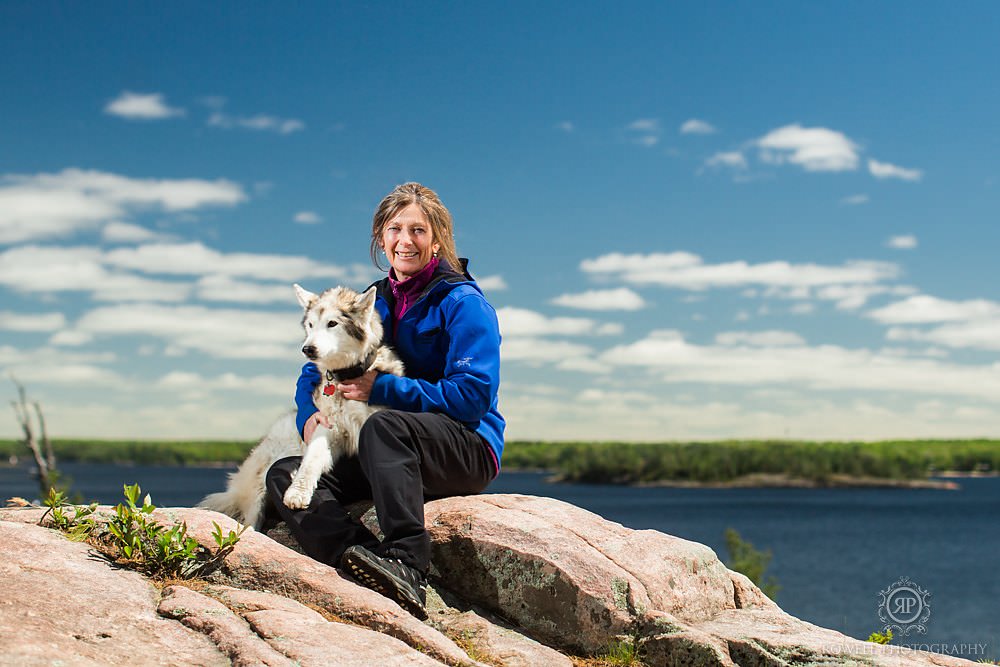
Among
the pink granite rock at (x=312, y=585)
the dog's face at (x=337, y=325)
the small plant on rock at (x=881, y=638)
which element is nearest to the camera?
the pink granite rock at (x=312, y=585)

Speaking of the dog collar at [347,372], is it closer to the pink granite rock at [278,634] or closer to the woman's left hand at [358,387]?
the woman's left hand at [358,387]

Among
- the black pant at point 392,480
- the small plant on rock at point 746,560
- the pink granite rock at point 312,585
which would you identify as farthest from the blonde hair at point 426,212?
the small plant on rock at point 746,560

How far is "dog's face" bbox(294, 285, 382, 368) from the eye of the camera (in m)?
6.25

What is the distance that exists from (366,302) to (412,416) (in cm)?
85

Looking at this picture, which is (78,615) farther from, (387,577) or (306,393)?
(306,393)

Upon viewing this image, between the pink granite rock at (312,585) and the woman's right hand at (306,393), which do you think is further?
the woman's right hand at (306,393)

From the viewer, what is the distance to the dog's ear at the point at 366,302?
6375 millimetres

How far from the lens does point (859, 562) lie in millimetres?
61062

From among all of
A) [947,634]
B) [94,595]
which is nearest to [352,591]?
[94,595]

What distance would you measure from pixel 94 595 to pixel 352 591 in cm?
150

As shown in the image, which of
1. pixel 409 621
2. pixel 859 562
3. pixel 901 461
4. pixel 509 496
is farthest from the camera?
pixel 901 461

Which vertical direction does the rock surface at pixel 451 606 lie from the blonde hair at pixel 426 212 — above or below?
below

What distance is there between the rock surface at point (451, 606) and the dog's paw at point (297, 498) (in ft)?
0.98

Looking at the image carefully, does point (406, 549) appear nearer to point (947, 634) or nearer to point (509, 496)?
point (509, 496)
